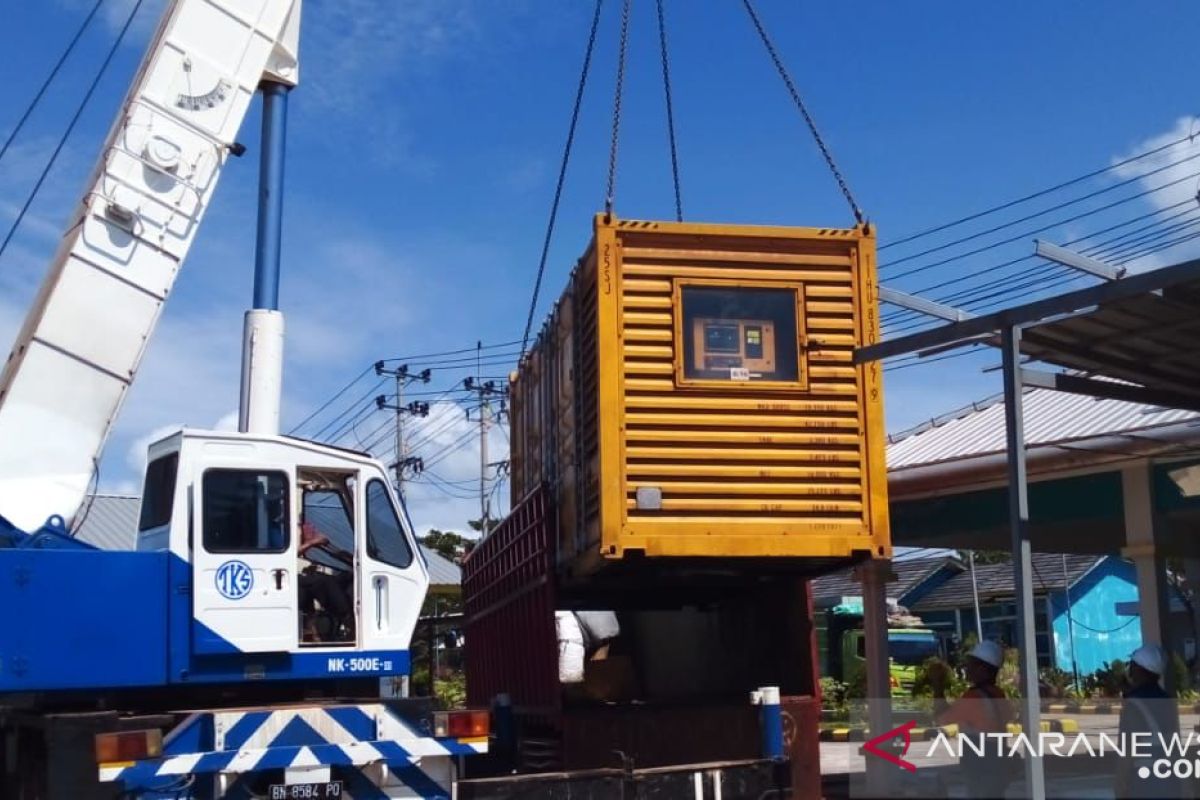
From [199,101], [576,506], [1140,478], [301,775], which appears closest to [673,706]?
[576,506]

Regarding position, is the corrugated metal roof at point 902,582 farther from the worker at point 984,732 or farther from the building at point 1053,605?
the worker at point 984,732

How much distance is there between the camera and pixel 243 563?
8406 millimetres

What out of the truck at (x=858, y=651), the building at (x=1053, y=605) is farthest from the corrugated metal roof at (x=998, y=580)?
the truck at (x=858, y=651)

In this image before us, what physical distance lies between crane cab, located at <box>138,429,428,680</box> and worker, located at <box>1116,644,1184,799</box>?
14.4 ft

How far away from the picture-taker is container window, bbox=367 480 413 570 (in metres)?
8.93

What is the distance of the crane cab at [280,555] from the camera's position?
27.3 feet

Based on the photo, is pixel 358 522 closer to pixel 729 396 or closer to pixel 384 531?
pixel 384 531

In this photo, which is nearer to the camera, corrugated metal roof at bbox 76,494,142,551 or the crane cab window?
the crane cab window

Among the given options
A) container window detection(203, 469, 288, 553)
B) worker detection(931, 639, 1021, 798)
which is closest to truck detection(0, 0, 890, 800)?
container window detection(203, 469, 288, 553)

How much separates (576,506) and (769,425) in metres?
1.56

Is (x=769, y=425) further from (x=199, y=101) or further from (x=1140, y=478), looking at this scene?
(x=1140, y=478)

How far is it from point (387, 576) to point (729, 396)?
2568 mm

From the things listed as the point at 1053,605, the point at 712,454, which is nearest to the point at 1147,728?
the point at 712,454

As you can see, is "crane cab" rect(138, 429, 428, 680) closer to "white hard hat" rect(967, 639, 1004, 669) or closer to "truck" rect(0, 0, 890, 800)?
"truck" rect(0, 0, 890, 800)
